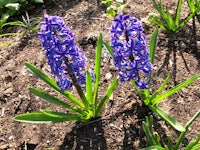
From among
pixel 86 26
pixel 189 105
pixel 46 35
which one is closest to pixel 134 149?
pixel 189 105

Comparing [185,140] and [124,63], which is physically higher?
[124,63]

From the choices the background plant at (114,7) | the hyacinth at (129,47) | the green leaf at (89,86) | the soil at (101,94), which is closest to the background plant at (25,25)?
the soil at (101,94)

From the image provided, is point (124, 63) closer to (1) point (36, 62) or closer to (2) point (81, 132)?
(2) point (81, 132)

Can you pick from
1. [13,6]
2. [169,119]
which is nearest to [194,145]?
[169,119]

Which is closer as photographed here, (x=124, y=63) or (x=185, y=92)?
(x=124, y=63)

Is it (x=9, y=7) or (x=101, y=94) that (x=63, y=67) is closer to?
(x=101, y=94)

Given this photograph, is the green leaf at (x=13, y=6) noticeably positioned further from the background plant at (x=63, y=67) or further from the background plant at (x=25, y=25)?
the background plant at (x=63, y=67)
